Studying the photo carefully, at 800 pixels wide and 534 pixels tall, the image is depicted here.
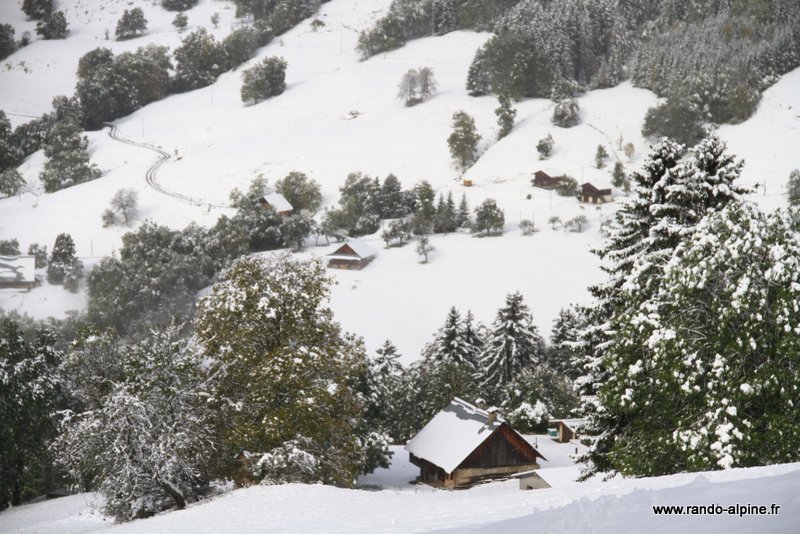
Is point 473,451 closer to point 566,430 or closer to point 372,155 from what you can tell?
point 566,430

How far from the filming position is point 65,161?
105 m

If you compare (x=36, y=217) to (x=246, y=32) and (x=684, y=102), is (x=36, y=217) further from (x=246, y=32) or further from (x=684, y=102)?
(x=684, y=102)

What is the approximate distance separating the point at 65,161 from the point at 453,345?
75611 millimetres

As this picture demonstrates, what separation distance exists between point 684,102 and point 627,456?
9287 centimetres

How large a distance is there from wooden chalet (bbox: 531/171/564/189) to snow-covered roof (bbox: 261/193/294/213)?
30.9 m

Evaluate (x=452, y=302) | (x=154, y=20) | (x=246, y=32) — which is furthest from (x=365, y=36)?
(x=452, y=302)

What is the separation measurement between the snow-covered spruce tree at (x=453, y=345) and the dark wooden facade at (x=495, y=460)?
50.0ft

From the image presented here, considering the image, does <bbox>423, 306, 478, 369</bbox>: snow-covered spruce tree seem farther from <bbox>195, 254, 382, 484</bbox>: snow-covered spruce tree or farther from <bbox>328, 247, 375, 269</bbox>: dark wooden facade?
<bbox>195, 254, 382, 484</bbox>: snow-covered spruce tree

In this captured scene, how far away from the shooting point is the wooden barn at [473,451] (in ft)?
121

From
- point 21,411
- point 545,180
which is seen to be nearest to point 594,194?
point 545,180

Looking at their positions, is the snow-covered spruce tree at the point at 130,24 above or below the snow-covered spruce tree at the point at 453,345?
above

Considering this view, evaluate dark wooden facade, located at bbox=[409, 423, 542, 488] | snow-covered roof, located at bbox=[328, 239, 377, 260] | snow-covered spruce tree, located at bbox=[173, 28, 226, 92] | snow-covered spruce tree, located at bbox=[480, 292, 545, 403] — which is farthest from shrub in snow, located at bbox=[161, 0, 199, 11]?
dark wooden facade, located at bbox=[409, 423, 542, 488]

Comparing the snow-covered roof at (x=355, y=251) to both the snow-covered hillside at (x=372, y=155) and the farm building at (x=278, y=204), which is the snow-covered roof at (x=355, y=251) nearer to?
the snow-covered hillside at (x=372, y=155)

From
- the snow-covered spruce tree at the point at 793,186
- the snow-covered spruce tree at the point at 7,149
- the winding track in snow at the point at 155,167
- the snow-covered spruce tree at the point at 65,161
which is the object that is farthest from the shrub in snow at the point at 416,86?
the snow-covered spruce tree at the point at 7,149
